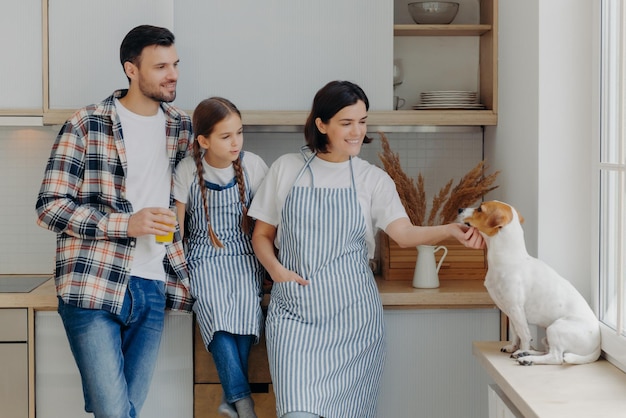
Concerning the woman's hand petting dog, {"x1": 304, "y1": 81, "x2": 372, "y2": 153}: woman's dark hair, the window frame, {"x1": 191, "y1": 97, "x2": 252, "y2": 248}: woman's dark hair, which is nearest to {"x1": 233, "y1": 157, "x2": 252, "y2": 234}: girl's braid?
{"x1": 191, "y1": 97, "x2": 252, "y2": 248}: woman's dark hair

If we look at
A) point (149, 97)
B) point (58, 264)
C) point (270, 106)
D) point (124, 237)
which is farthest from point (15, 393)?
point (270, 106)

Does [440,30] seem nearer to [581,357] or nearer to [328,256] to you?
[328,256]

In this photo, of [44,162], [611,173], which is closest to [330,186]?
[611,173]

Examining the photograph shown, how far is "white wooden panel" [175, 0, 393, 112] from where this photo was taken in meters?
3.04

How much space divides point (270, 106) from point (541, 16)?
101cm

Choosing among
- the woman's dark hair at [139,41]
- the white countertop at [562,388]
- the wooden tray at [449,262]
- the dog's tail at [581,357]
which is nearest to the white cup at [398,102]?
the wooden tray at [449,262]

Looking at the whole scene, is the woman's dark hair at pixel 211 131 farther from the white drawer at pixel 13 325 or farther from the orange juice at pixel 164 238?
the white drawer at pixel 13 325

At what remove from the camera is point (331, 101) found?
8.61 ft

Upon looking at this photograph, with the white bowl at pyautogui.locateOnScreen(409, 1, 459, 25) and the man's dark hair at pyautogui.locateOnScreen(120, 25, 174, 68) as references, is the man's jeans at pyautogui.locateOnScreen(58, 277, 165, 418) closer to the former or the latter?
the man's dark hair at pyautogui.locateOnScreen(120, 25, 174, 68)

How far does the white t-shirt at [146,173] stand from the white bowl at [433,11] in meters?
1.08

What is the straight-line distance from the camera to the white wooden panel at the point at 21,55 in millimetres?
2975

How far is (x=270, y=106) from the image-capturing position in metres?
3.06

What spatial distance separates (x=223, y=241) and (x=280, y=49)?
0.74 m

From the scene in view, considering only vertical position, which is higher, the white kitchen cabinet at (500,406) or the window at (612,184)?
the window at (612,184)
